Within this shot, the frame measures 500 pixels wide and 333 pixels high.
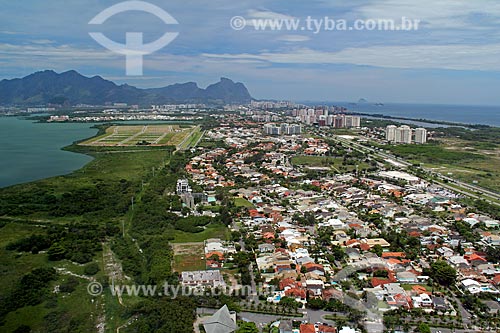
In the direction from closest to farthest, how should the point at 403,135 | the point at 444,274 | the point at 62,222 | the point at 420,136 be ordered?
1. the point at 444,274
2. the point at 62,222
3. the point at 420,136
4. the point at 403,135

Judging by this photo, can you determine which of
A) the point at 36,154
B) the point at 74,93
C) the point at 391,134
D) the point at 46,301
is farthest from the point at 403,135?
the point at 74,93

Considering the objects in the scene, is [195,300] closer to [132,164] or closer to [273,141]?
[132,164]

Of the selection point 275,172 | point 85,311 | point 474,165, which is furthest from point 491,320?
point 474,165

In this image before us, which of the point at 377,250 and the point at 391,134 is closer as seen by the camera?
the point at 377,250

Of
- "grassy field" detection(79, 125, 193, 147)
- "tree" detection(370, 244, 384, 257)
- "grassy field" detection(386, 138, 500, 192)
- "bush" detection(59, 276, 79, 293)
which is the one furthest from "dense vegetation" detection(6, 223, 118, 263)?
"grassy field" detection(79, 125, 193, 147)

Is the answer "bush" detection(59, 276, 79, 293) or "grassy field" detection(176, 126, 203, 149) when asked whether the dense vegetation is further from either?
"grassy field" detection(176, 126, 203, 149)

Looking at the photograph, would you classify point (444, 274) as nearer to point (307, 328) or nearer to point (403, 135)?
point (307, 328)

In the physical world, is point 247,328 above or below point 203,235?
below
